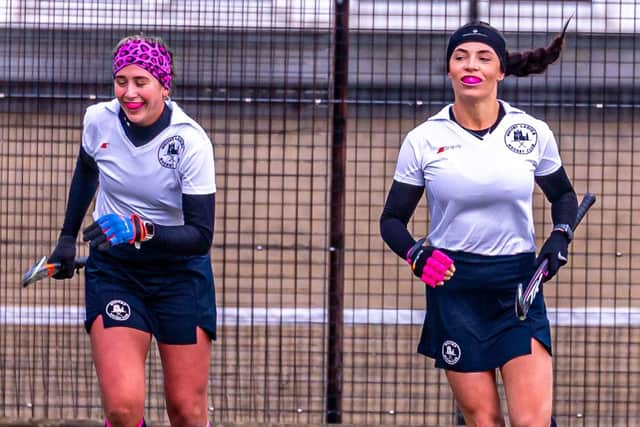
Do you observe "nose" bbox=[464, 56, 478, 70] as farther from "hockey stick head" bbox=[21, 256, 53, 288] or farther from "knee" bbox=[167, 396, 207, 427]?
"hockey stick head" bbox=[21, 256, 53, 288]

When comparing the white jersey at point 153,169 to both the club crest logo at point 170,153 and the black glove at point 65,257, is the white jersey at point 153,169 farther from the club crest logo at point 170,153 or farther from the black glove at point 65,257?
the black glove at point 65,257

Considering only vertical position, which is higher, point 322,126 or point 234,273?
point 322,126

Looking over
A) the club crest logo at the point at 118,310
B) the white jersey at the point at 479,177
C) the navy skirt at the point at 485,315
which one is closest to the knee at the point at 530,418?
the navy skirt at the point at 485,315

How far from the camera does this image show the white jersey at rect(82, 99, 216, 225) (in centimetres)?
510

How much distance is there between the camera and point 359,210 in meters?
7.56

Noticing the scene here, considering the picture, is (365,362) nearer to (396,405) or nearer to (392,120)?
(396,405)

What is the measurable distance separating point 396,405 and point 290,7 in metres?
2.57

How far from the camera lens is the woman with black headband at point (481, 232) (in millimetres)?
4762

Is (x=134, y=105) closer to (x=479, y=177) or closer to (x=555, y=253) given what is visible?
(x=479, y=177)

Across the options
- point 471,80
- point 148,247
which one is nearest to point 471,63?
point 471,80

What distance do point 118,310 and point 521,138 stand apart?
6.02 feet

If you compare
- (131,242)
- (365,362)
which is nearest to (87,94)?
(365,362)

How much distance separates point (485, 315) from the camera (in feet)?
16.1

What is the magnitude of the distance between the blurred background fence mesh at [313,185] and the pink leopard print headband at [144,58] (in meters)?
2.25
